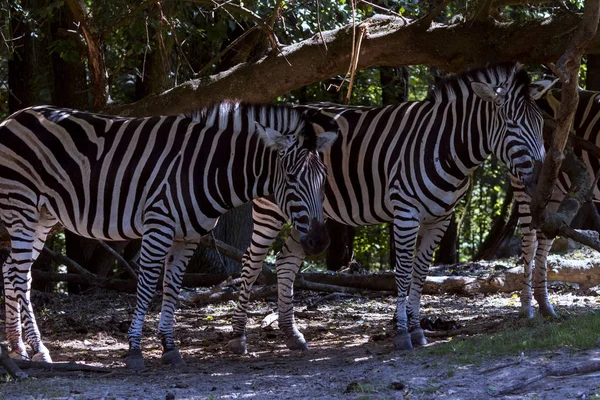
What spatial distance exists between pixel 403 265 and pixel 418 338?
0.75 m

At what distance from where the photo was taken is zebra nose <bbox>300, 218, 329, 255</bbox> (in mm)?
7316

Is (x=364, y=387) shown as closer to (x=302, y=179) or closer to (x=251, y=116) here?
(x=302, y=179)

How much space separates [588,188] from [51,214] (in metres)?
5.04

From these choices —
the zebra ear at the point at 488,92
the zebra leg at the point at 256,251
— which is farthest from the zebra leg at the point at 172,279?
the zebra ear at the point at 488,92

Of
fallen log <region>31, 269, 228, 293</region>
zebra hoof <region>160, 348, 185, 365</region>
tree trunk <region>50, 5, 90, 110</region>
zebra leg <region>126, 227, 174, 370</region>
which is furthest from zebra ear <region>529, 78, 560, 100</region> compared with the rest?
tree trunk <region>50, 5, 90, 110</region>

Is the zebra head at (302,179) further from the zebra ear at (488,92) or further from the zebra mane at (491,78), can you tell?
the zebra ear at (488,92)

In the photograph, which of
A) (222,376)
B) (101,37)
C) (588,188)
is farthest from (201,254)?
(588,188)

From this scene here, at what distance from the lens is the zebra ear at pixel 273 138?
24.9 ft

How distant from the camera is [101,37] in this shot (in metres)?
9.39

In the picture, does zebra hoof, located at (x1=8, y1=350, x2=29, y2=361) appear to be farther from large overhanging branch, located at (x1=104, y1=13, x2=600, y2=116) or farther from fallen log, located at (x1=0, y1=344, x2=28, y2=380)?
large overhanging branch, located at (x1=104, y1=13, x2=600, y2=116)

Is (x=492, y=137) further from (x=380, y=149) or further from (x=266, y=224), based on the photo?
(x=266, y=224)

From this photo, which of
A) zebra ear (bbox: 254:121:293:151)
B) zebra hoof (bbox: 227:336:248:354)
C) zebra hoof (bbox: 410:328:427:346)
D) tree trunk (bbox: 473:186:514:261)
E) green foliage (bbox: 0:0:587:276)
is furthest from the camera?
tree trunk (bbox: 473:186:514:261)

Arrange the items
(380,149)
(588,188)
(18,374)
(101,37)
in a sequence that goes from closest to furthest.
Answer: (18,374) → (588,188) → (380,149) → (101,37)

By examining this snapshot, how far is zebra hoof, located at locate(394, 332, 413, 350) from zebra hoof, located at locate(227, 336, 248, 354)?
159cm
